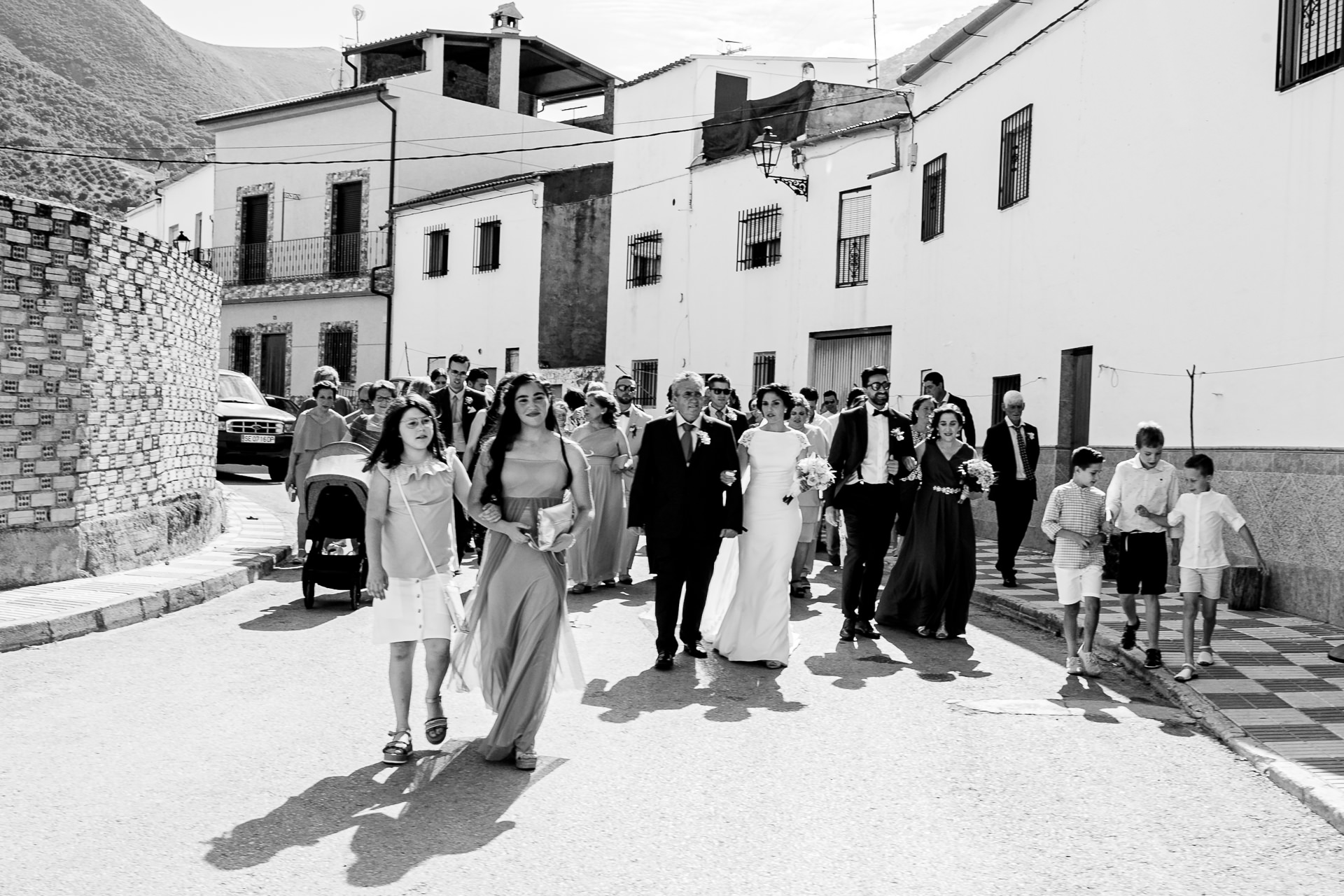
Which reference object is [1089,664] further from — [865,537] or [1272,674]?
[865,537]

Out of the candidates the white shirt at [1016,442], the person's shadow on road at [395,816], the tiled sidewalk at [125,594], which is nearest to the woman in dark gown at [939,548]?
the white shirt at [1016,442]

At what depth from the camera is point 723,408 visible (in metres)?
10.4

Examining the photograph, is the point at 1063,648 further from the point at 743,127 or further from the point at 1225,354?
the point at 743,127

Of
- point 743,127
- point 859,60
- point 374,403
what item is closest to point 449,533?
point 374,403

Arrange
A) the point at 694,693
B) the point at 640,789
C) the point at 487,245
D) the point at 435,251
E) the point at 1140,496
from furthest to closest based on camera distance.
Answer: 1. the point at 435,251
2. the point at 487,245
3. the point at 1140,496
4. the point at 694,693
5. the point at 640,789

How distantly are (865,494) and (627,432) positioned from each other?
4434 millimetres

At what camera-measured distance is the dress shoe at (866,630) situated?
373 inches

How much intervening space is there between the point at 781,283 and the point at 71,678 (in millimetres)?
18807

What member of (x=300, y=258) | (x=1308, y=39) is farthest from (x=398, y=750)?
(x=300, y=258)

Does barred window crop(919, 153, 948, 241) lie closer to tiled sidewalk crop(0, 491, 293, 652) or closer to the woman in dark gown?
the woman in dark gown

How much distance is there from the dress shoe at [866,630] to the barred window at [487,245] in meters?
24.5

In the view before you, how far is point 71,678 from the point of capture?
7422 mm

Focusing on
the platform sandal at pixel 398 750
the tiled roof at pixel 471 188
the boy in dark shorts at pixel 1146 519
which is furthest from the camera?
the tiled roof at pixel 471 188

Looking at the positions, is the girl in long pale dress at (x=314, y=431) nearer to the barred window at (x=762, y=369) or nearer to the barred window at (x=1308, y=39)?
the barred window at (x=1308, y=39)
